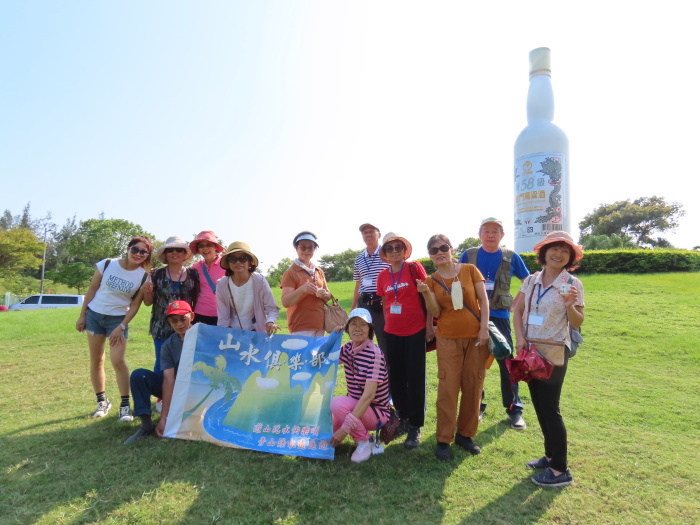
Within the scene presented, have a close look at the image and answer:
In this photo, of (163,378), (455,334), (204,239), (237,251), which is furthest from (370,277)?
(163,378)

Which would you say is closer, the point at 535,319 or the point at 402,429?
the point at 535,319

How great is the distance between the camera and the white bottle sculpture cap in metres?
19.9

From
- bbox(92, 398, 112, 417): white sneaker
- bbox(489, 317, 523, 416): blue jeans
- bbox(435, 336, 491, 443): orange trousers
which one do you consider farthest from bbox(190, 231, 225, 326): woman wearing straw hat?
bbox(489, 317, 523, 416): blue jeans

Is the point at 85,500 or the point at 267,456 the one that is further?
the point at 267,456

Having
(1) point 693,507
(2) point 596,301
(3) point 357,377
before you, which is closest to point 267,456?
(3) point 357,377

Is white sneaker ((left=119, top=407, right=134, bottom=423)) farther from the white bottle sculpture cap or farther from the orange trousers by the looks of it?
the white bottle sculpture cap

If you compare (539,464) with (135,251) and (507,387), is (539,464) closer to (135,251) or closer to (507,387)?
(507,387)

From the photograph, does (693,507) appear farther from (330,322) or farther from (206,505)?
(206,505)

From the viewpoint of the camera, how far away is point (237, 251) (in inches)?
155

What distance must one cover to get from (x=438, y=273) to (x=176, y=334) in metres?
2.53

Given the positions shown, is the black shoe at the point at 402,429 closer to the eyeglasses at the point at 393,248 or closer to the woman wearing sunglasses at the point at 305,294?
the woman wearing sunglasses at the point at 305,294

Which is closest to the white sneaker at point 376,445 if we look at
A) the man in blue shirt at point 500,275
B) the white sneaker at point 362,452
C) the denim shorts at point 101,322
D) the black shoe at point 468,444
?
the white sneaker at point 362,452

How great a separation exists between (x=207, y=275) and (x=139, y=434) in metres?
1.60

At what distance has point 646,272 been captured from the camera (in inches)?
611
